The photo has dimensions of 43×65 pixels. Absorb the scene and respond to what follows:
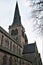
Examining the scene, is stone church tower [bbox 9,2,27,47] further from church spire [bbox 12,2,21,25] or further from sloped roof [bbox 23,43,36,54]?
sloped roof [bbox 23,43,36,54]

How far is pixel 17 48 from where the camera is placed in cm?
3231

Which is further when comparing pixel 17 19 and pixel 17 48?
pixel 17 19

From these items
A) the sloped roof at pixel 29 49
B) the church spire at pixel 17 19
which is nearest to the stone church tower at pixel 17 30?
the church spire at pixel 17 19

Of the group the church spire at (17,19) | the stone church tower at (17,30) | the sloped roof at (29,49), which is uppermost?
the church spire at (17,19)

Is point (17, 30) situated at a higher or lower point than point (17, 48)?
higher

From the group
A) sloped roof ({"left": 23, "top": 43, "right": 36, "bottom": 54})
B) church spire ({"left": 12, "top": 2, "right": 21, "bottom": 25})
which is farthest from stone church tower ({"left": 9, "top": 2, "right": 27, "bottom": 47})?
sloped roof ({"left": 23, "top": 43, "right": 36, "bottom": 54})

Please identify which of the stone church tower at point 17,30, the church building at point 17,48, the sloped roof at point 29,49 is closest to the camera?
the church building at point 17,48

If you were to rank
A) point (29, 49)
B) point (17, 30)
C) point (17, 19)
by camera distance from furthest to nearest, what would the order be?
point (17, 19) → point (17, 30) → point (29, 49)

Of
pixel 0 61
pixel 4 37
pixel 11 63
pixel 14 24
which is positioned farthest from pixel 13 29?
pixel 0 61

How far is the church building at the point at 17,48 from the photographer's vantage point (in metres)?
18.9

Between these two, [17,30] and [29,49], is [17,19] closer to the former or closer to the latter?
[17,30]

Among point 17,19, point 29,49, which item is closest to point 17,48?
point 29,49

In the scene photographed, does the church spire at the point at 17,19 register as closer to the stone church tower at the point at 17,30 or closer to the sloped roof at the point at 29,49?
the stone church tower at the point at 17,30

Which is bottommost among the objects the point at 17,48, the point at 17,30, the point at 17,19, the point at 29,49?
the point at 29,49
